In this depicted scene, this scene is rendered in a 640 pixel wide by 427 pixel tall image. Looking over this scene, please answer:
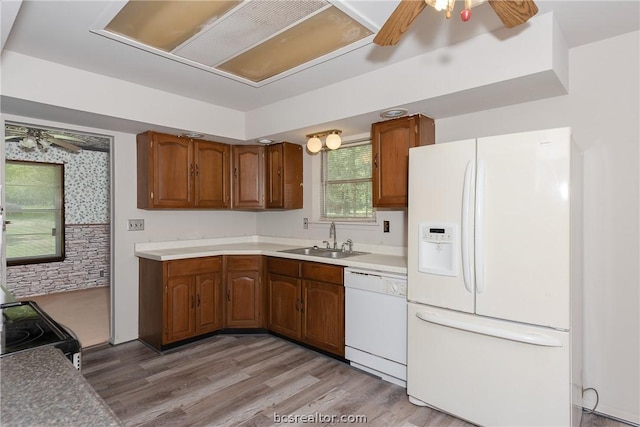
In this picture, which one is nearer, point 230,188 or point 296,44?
point 296,44

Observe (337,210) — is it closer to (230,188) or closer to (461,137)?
(230,188)

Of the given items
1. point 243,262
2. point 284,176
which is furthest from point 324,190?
point 243,262

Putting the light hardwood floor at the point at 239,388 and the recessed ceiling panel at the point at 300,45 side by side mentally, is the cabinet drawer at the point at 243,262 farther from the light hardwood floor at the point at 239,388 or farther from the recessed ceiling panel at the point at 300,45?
the recessed ceiling panel at the point at 300,45

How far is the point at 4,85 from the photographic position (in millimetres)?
2373

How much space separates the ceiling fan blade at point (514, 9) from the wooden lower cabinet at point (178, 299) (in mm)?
3051

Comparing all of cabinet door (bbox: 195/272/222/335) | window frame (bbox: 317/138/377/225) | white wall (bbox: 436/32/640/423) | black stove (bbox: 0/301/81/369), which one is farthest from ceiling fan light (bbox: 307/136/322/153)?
black stove (bbox: 0/301/81/369)

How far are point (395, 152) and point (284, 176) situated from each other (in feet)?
4.87

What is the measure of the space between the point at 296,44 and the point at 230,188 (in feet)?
6.82

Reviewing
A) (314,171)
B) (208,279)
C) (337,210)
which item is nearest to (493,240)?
(337,210)

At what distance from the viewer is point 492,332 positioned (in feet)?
6.53

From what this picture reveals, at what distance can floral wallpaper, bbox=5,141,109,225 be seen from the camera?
18.9 ft

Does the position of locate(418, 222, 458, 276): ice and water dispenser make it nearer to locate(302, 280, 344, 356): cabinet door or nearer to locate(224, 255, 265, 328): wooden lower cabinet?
locate(302, 280, 344, 356): cabinet door

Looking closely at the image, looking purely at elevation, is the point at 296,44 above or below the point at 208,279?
above

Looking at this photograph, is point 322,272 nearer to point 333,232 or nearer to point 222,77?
point 333,232
